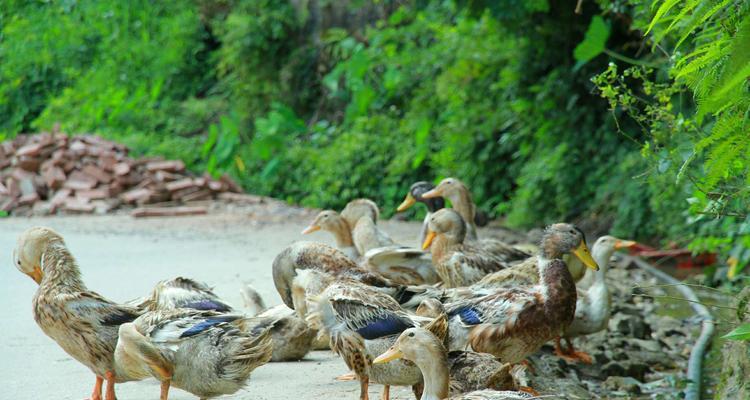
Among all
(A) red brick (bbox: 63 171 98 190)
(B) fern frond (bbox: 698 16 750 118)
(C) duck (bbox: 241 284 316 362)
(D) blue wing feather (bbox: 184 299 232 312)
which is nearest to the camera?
(B) fern frond (bbox: 698 16 750 118)

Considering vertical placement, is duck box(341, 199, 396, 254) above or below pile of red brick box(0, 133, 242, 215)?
above

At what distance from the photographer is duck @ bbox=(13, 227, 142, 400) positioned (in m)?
5.53

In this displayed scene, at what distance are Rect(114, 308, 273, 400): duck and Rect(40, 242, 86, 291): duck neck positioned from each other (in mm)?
614

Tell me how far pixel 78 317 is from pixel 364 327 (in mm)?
1581

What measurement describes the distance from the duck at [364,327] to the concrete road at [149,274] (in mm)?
321

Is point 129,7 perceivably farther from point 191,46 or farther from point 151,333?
point 151,333

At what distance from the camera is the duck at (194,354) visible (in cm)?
522

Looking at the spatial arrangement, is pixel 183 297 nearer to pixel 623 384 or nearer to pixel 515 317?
pixel 515 317

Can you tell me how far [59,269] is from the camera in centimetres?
579

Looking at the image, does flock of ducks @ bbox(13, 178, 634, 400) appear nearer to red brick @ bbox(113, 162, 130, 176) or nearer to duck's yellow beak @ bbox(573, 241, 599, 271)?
duck's yellow beak @ bbox(573, 241, 599, 271)

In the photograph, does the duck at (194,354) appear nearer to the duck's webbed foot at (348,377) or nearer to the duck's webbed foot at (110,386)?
the duck's webbed foot at (110,386)

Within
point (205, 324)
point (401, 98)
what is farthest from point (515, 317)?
point (401, 98)

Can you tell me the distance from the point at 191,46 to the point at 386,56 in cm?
750

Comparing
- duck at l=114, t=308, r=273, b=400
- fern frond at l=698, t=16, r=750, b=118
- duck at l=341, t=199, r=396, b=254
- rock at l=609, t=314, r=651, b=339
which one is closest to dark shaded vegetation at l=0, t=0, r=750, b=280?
fern frond at l=698, t=16, r=750, b=118
